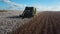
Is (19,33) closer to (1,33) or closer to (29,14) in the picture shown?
(1,33)

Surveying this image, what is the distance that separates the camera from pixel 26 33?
10.7 metres

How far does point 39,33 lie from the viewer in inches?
423

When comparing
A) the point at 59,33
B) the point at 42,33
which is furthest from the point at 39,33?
the point at 59,33

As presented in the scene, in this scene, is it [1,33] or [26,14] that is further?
[26,14]

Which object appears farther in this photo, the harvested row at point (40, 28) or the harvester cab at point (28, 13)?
the harvester cab at point (28, 13)

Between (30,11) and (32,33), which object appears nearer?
(32,33)

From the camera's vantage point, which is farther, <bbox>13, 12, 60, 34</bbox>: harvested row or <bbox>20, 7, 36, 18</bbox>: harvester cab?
<bbox>20, 7, 36, 18</bbox>: harvester cab

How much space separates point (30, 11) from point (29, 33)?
21.2 meters

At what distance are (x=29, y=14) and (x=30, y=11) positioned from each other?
180cm

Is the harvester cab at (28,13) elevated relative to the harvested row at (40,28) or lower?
lower

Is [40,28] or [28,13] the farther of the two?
[28,13]

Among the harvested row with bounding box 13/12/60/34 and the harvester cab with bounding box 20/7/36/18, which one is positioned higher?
the harvested row with bounding box 13/12/60/34

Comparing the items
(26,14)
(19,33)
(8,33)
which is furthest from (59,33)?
(26,14)

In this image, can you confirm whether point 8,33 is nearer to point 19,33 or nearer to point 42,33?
point 19,33
